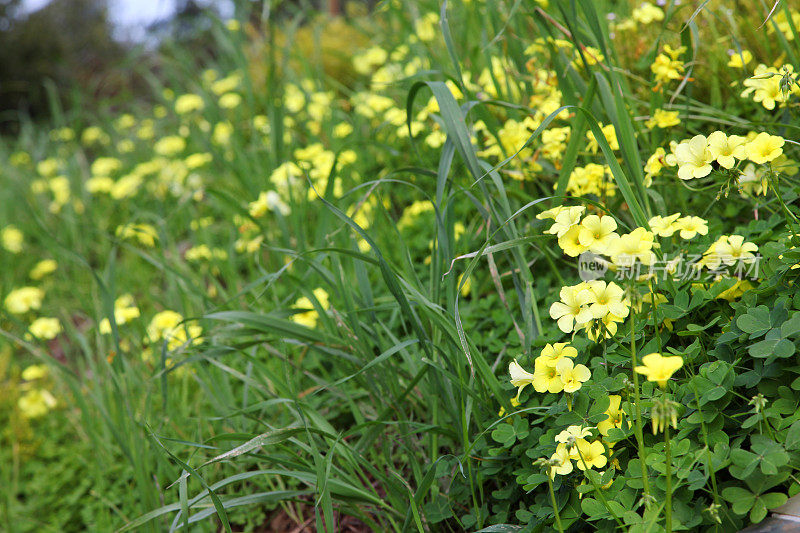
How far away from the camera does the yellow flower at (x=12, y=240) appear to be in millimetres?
3398

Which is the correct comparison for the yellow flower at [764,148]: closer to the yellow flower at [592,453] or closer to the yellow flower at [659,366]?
the yellow flower at [659,366]

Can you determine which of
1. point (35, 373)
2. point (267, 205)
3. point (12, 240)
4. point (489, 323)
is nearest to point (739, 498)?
point (489, 323)

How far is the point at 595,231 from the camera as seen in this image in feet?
3.61

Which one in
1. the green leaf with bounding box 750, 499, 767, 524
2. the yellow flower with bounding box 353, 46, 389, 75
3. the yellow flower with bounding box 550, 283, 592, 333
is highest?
the yellow flower with bounding box 353, 46, 389, 75

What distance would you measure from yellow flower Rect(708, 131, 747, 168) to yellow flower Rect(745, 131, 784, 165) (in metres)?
0.02

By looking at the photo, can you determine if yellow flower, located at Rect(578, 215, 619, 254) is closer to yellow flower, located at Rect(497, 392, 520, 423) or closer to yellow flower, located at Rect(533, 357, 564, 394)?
yellow flower, located at Rect(533, 357, 564, 394)

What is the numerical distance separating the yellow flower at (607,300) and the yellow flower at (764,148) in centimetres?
38

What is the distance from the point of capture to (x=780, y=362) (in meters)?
1.08

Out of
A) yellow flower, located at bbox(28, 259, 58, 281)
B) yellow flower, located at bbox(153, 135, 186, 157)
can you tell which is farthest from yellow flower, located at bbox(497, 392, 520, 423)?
yellow flower, located at bbox(153, 135, 186, 157)

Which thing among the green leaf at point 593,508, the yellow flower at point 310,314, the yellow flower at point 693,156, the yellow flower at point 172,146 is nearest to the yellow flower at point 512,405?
the green leaf at point 593,508

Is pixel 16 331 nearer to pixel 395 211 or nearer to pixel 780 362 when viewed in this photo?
pixel 395 211

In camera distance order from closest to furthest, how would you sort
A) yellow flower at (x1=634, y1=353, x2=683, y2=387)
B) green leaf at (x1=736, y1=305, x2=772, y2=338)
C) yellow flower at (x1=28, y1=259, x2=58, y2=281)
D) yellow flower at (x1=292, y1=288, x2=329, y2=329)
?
yellow flower at (x1=634, y1=353, x2=683, y2=387)
green leaf at (x1=736, y1=305, x2=772, y2=338)
yellow flower at (x1=292, y1=288, x2=329, y2=329)
yellow flower at (x1=28, y1=259, x2=58, y2=281)

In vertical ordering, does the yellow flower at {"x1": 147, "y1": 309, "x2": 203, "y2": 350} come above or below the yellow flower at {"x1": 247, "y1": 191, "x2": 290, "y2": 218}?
below

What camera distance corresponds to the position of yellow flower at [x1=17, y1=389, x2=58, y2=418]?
7.84ft
